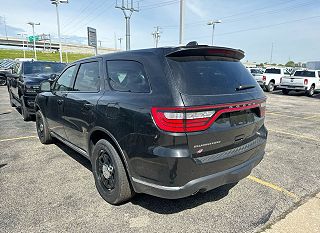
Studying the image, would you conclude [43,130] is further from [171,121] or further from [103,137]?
[171,121]

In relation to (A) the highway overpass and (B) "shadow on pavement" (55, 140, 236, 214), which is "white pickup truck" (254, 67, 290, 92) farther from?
(A) the highway overpass

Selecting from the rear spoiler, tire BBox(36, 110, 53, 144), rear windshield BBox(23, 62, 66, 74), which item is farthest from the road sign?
the rear spoiler

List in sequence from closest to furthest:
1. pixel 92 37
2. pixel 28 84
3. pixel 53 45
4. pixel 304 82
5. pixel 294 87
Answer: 1. pixel 28 84
2. pixel 304 82
3. pixel 294 87
4. pixel 92 37
5. pixel 53 45

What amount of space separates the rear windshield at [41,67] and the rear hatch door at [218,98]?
277 inches

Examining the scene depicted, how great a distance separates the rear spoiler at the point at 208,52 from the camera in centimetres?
259

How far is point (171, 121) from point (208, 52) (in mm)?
977

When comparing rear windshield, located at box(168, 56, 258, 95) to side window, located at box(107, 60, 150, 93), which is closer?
rear windshield, located at box(168, 56, 258, 95)

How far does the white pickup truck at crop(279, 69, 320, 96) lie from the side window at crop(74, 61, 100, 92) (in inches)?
662

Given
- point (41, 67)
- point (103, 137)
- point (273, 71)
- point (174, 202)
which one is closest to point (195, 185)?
point (174, 202)

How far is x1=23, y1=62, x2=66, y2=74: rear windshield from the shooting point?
8.22m

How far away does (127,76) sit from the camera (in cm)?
290

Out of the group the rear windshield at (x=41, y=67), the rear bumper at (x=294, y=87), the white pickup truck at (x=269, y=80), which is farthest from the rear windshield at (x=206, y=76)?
the white pickup truck at (x=269, y=80)

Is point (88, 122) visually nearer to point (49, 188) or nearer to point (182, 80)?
point (49, 188)

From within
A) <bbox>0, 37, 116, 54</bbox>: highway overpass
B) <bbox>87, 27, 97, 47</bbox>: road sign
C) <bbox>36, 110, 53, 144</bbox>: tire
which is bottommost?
<bbox>36, 110, 53, 144</bbox>: tire
